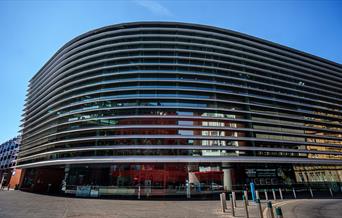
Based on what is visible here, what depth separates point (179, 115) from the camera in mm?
31781

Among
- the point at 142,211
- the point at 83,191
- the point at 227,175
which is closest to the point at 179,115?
the point at 227,175

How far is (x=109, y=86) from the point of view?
1420 inches

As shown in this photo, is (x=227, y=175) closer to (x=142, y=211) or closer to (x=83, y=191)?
(x=83, y=191)

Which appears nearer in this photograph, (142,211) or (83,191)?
(142,211)

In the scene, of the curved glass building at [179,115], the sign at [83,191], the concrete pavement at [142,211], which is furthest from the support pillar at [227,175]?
the sign at [83,191]

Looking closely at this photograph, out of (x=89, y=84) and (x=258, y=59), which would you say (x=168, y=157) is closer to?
(x=89, y=84)

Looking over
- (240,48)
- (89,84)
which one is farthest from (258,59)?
(89,84)

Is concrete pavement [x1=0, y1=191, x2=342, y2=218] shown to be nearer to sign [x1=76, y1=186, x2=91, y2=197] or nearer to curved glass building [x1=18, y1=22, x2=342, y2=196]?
sign [x1=76, y1=186, x2=91, y2=197]

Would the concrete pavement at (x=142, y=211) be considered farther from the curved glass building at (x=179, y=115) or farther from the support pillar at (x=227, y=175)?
the support pillar at (x=227, y=175)

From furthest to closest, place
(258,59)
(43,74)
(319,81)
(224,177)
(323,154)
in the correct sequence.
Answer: (43,74), (319,81), (258,59), (323,154), (224,177)

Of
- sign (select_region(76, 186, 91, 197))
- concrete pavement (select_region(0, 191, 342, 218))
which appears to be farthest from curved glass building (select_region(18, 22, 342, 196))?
concrete pavement (select_region(0, 191, 342, 218))

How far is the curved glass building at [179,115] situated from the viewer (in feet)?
101

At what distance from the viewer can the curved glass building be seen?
1216 inches

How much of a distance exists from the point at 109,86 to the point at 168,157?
62.1 feet
